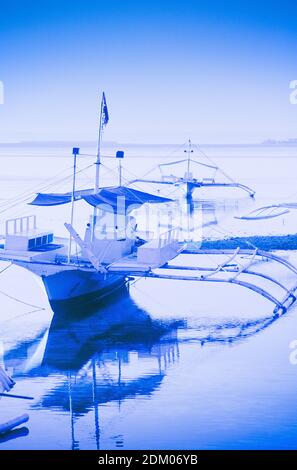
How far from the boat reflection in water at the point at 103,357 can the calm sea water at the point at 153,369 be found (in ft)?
0.05

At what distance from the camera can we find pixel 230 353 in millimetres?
10430

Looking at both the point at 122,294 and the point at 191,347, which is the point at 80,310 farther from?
the point at 191,347

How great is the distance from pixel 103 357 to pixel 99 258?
2.89 m

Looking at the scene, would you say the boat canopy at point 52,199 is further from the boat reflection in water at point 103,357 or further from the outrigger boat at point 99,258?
the boat reflection in water at point 103,357

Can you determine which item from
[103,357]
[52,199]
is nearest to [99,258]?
[52,199]

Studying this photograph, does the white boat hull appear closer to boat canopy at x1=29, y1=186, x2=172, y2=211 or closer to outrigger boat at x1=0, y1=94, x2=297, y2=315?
outrigger boat at x1=0, y1=94, x2=297, y2=315

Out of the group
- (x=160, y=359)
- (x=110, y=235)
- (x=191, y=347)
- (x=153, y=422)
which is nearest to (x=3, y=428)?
(x=153, y=422)

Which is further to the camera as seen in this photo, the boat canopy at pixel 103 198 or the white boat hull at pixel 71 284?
the boat canopy at pixel 103 198

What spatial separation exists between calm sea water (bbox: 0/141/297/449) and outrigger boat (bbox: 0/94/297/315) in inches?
16.8

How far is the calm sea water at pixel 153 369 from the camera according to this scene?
25.3 feet

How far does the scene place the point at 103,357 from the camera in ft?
33.8

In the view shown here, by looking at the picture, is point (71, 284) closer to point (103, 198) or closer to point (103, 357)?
point (103, 198)

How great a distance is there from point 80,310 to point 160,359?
3072mm

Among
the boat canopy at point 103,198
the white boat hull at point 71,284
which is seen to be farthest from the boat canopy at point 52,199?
the white boat hull at point 71,284
